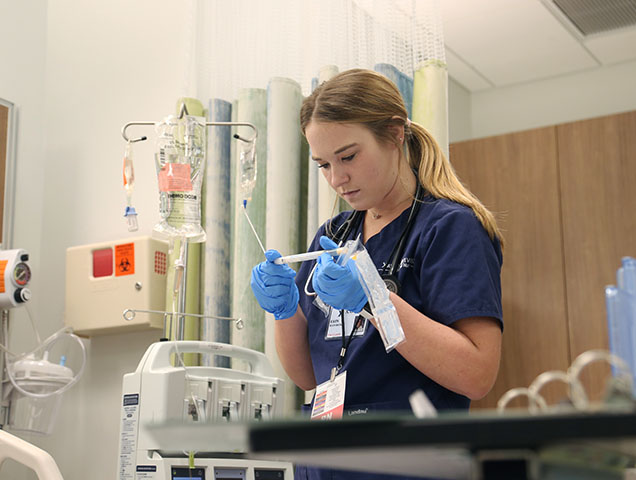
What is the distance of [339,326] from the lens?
1546mm

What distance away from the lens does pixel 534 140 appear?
3648 mm

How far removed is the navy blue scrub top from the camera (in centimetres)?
138

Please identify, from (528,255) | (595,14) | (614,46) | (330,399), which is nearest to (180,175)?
(330,399)

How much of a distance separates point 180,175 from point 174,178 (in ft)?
0.06

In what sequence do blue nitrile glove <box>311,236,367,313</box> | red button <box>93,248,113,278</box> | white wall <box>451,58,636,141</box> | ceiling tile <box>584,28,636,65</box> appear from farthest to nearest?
white wall <box>451,58,636,141</box> → ceiling tile <box>584,28,636,65</box> → red button <box>93,248,113,278</box> → blue nitrile glove <box>311,236,367,313</box>

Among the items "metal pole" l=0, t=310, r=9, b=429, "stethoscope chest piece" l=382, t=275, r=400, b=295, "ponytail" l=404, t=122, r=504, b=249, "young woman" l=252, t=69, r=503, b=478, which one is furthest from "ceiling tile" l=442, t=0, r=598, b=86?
"stethoscope chest piece" l=382, t=275, r=400, b=295

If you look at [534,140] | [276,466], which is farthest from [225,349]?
[534,140]

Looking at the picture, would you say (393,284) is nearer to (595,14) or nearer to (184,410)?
(184,410)

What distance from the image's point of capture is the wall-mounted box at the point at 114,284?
2.58 meters

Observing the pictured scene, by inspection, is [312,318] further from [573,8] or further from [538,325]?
[573,8]

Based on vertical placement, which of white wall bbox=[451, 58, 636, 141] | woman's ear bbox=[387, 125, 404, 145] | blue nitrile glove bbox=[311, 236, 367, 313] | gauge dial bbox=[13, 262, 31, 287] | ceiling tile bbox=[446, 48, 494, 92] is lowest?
blue nitrile glove bbox=[311, 236, 367, 313]

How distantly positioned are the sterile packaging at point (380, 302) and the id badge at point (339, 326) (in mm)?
226

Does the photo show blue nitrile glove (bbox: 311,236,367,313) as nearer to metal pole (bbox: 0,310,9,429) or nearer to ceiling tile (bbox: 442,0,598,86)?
metal pole (bbox: 0,310,9,429)

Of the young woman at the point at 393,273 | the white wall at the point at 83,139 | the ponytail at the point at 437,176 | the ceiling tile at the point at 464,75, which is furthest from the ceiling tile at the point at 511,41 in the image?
the young woman at the point at 393,273
